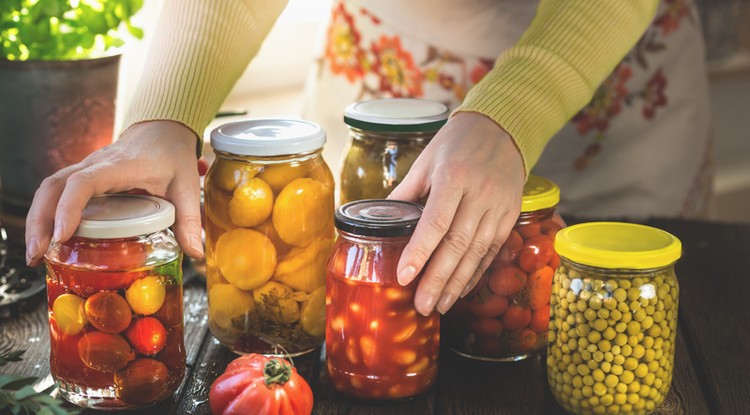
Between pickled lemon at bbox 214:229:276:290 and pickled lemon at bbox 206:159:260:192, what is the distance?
0.16ft

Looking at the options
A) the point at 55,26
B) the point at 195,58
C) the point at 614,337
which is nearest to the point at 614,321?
the point at 614,337

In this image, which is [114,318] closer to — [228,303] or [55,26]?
[228,303]

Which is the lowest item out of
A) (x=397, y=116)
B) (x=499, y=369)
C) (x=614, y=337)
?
(x=499, y=369)

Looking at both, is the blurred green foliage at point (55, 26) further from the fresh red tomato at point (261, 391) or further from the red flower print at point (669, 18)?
the red flower print at point (669, 18)

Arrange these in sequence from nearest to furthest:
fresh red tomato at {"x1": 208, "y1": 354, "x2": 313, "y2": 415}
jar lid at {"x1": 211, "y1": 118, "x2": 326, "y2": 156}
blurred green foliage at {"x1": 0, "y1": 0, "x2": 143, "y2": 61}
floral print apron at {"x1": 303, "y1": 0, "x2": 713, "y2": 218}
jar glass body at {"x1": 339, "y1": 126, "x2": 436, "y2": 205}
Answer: fresh red tomato at {"x1": 208, "y1": 354, "x2": 313, "y2": 415}
jar lid at {"x1": 211, "y1": 118, "x2": 326, "y2": 156}
jar glass body at {"x1": 339, "y1": 126, "x2": 436, "y2": 205}
blurred green foliage at {"x1": 0, "y1": 0, "x2": 143, "y2": 61}
floral print apron at {"x1": 303, "y1": 0, "x2": 713, "y2": 218}

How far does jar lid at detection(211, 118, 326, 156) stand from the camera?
2.83ft

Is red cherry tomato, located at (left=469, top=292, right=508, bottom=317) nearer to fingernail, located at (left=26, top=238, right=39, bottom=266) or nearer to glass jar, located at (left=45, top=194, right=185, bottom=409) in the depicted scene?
glass jar, located at (left=45, top=194, right=185, bottom=409)

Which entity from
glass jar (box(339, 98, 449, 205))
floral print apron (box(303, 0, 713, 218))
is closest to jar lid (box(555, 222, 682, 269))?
glass jar (box(339, 98, 449, 205))

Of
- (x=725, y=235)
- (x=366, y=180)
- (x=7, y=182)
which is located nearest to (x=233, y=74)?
(x=366, y=180)

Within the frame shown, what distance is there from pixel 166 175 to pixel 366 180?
22 cm

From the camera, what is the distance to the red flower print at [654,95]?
4.62 feet

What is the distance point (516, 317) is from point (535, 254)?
7cm

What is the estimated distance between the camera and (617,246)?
804mm

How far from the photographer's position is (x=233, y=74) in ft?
3.52
